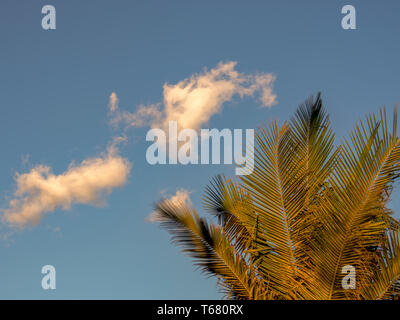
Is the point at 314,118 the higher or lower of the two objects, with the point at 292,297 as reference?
higher

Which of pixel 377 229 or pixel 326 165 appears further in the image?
pixel 326 165

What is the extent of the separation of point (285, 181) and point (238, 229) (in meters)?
1.56

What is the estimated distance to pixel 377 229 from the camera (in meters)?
6.81

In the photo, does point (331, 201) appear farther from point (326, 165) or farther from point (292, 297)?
point (292, 297)

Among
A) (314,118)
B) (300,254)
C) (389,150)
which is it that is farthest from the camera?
(314,118)

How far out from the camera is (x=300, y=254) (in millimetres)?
7098
